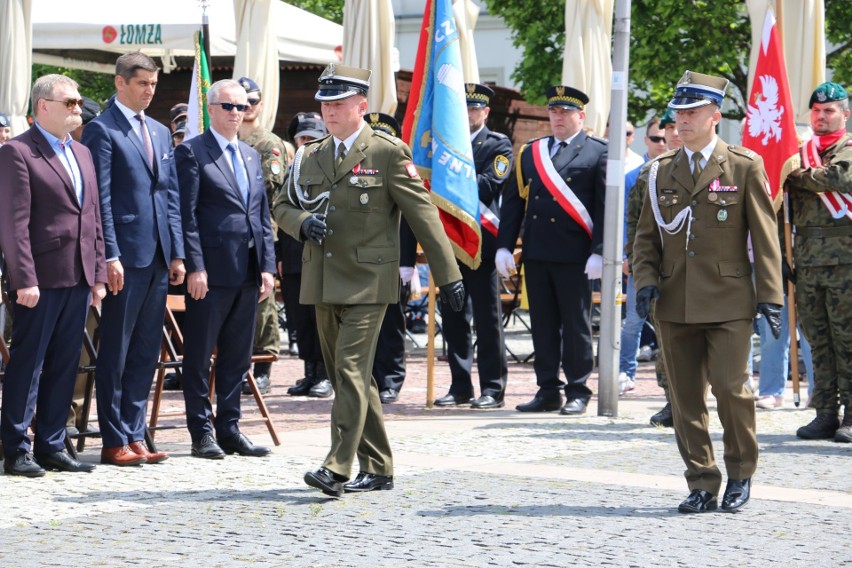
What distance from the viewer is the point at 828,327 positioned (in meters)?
10.6

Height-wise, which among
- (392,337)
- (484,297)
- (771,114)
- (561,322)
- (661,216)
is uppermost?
(771,114)

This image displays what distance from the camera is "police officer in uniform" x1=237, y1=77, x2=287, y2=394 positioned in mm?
12258

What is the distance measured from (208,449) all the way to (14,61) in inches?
275

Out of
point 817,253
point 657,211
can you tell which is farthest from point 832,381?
point 657,211

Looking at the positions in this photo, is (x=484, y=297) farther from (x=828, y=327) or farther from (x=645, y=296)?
(x=645, y=296)

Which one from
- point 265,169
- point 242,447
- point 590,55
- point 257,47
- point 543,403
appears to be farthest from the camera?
point 590,55

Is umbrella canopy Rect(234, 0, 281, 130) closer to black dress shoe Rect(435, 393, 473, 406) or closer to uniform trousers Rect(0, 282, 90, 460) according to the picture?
black dress shoe Rect(435, 393, 473, 406)

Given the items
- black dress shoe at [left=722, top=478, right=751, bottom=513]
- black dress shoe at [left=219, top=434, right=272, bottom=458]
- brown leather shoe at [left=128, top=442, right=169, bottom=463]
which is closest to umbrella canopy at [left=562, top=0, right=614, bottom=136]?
black dress shoe at [left=219, top=434, right=272, bottom=458]

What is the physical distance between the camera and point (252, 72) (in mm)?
16078

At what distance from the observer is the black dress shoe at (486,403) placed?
12.0 metres

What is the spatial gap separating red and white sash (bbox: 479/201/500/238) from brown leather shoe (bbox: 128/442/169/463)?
154 inches

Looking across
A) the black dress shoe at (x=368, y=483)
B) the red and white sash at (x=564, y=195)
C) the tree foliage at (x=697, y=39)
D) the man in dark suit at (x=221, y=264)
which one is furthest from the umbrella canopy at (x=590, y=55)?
the black dress shoe at (x=368, y=483)

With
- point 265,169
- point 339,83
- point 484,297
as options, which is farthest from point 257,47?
point 339,83

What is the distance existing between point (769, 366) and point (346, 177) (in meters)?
5.20
